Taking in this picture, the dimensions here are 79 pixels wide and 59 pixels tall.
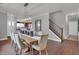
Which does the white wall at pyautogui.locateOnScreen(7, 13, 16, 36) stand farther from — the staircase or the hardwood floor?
the staircase

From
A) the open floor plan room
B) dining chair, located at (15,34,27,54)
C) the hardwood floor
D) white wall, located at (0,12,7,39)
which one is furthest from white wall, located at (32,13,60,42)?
white wall, located at (0,12,7,39)

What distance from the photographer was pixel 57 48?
2.14 m

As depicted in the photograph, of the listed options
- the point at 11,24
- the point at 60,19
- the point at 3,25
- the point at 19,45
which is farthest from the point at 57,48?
the point at 3,25

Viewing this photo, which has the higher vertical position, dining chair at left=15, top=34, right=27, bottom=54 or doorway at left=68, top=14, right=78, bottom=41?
doorway at left=68, top=14, right=78, bottom=41

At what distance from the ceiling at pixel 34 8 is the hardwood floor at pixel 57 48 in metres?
0.74

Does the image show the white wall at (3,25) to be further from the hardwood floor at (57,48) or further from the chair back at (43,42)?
the chair back at (43,42)

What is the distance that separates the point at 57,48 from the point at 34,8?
3.64ft

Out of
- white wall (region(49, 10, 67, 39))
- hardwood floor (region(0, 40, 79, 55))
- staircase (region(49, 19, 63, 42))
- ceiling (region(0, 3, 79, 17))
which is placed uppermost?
ceiling (region(0, 3, 79, 17))

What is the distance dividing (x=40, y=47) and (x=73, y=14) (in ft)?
3.69

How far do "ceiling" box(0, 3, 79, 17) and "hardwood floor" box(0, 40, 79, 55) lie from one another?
0.74 m

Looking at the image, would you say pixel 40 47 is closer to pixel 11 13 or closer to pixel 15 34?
pixel 15 34

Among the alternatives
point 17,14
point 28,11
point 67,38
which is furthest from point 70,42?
point 17,14

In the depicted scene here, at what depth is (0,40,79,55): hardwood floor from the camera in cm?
211

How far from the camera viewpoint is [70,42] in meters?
2.12
